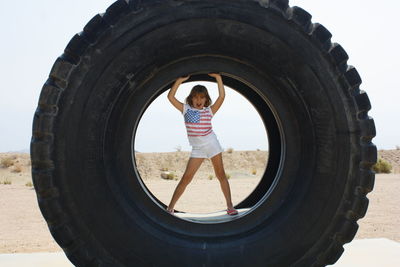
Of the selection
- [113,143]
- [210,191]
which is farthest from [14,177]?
[113,143]

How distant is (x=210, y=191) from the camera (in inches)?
690

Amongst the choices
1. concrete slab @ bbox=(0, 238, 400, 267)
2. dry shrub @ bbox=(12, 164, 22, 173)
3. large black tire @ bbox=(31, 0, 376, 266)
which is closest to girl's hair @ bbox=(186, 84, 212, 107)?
large black tire @ bbox=(31, 0, 376, 266)

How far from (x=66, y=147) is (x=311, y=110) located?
1.42 m

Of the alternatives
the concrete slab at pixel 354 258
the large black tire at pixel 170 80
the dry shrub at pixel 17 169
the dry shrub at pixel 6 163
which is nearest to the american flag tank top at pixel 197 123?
the large black tire at pixel 170 80

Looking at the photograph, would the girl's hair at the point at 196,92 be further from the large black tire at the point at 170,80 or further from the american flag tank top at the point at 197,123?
the large black tire at the point at 170,80

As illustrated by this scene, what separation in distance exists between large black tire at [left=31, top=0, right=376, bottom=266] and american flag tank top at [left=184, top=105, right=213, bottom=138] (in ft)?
3.45

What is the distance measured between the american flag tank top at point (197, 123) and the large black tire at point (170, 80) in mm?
1052

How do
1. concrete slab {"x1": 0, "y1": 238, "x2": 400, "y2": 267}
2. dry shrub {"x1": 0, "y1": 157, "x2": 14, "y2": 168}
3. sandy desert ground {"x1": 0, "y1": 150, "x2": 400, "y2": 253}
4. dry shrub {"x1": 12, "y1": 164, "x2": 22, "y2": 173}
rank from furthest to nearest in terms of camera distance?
dry shrub {"x1": 0, "y1": 157, "x2": 14, "y2": 168} → dry shrub {"x1": 12, "y1": 164, "x2": 22, "y2": 173} → sandy desert ground {"x1": 0, "y1": 150, "x2": 400, "y2": 253} → concrete slab {"x1": 0, "y1": 238, "x2": 400, "y2": 267}

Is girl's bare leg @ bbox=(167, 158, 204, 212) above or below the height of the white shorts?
below

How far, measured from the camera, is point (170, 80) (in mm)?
2773

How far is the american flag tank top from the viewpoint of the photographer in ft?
12.5

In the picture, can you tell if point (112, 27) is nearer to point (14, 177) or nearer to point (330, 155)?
point (330, 155)

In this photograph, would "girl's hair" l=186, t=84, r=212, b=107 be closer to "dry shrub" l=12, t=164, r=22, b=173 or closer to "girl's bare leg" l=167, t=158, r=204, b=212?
"girl's bare leg" l=167, t=158, r=204, b=212

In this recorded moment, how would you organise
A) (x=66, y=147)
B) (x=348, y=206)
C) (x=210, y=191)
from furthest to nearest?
1. (x=210, y=191)
2. (x=348, y=206)
3. (x=66, y=147)
